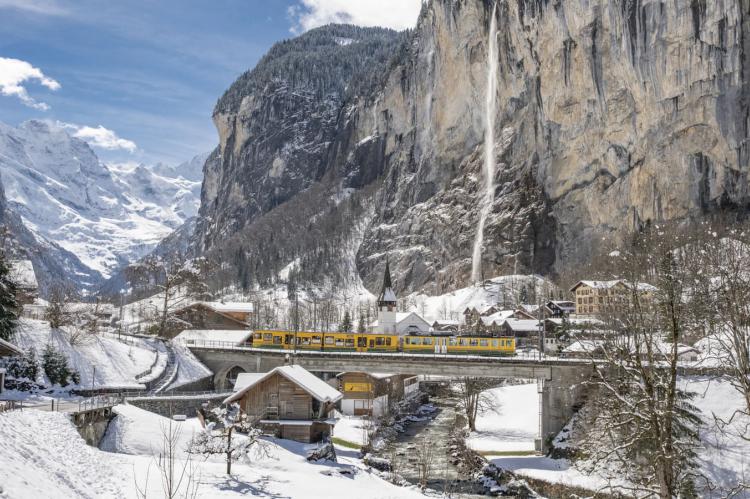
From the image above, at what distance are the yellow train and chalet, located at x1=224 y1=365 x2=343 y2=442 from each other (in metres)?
15.6

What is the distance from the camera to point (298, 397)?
44719mm

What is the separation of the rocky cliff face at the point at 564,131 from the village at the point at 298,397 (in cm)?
5218

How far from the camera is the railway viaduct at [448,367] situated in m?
50.7

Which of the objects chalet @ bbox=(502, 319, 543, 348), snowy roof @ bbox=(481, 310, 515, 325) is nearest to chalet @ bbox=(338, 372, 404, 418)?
chalet @ bbox=(502, 319, 543, 348)

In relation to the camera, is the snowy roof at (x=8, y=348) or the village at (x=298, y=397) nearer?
the snowy roof at (x=8, y=348)

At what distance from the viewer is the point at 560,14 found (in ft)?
430

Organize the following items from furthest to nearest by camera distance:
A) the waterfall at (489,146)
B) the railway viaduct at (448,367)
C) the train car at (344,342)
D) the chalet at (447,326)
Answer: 1. the waterfall at (489,146)
2. the chalet at (447,326)
3. the train car at (344,342)
4. the railway viaduct at (448,367)

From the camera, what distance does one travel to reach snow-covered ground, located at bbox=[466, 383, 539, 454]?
2007 inches

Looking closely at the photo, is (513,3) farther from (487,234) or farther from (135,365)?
(135,365)

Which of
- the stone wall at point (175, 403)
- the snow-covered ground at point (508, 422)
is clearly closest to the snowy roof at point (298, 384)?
the stone wall at point (175, 403)

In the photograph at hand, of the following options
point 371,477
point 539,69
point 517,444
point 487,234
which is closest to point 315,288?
point 487,234

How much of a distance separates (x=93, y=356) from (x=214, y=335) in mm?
22374

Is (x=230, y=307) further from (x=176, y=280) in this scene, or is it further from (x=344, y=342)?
(x=344, y=342)

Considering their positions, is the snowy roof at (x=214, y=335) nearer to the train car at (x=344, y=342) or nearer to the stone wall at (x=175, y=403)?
the train car at (x=344, y=342)
